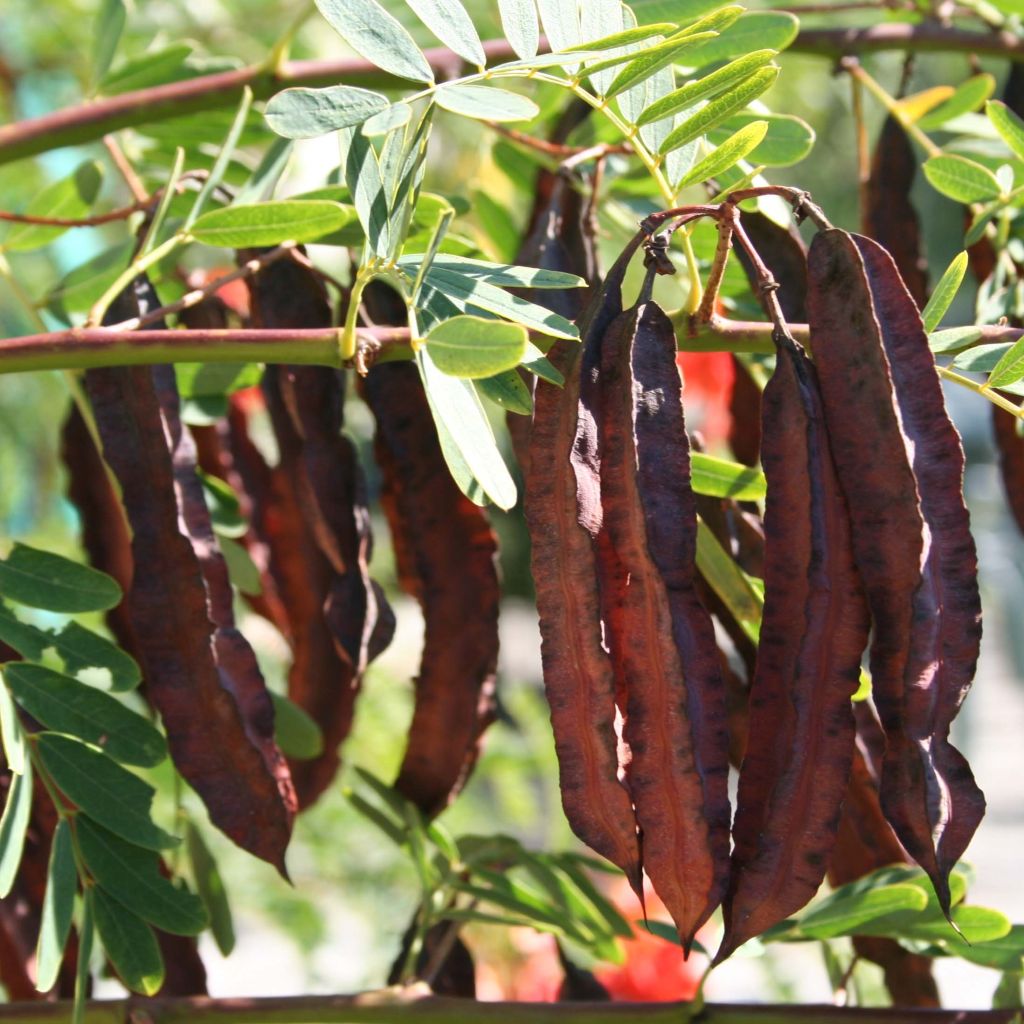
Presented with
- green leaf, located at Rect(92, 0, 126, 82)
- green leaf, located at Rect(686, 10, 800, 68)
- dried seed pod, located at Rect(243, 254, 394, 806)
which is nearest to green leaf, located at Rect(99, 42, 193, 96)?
green leaf, located at Rect(92, 0, 126, 82)

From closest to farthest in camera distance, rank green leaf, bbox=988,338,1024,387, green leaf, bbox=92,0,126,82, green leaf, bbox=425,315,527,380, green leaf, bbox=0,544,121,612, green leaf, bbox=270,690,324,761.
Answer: green leaf, bbox=425,315,527,380 → green leaf, bbox=988,338,1024,387 → green leaf, bbox=0,544,121,612 → green leaf, bbox=270,690,324,761 → green leaf, bbox=92,0,126,82

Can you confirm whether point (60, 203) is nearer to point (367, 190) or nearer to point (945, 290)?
point (367, 190)

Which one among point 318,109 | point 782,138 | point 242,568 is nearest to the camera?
point 318,109

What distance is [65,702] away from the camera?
62cm

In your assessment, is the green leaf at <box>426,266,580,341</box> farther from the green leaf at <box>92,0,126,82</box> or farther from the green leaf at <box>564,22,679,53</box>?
the green leaf at <box>92,0,126,82</box>

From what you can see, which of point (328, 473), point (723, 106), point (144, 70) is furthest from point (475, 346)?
point (144, 70)

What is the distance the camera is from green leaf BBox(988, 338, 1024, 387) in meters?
0.53

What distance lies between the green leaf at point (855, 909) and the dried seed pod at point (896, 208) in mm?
336

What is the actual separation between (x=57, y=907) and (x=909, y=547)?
38 cm

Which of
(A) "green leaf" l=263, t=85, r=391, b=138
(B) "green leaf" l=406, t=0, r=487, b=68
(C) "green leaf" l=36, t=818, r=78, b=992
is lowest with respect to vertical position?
(C) "green leaf" l=36, t=818, r=78, b=992

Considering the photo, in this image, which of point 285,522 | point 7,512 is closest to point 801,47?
point 285,522

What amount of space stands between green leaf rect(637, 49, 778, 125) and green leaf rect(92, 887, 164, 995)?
Result: 0.41 m

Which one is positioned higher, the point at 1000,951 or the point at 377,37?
the point at 377,37

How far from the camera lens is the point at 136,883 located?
24.8 inches
